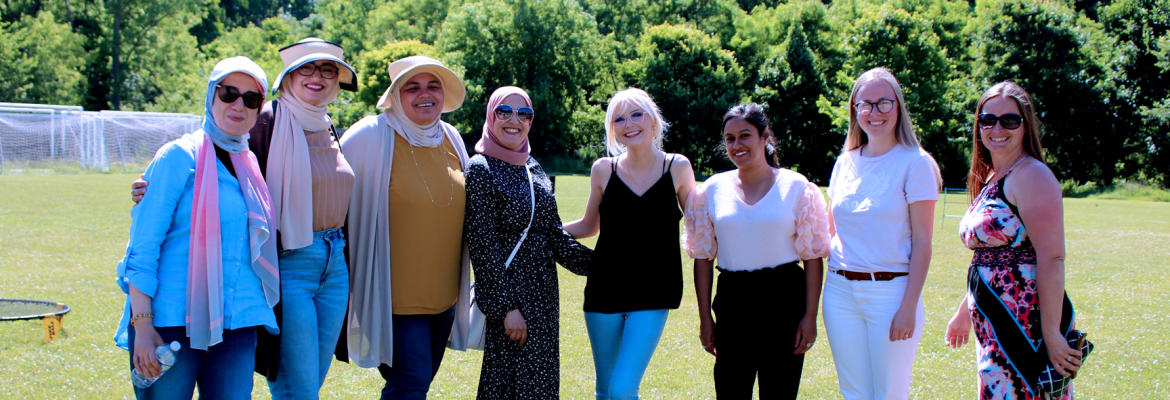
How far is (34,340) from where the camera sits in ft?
20.8

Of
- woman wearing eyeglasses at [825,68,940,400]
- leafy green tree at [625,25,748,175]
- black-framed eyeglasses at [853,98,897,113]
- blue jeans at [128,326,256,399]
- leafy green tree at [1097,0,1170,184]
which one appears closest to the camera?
blue jeans at [128,326,256,399]

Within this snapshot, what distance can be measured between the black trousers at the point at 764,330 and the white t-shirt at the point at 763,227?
0.06m

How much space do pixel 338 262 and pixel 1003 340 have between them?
3113mm

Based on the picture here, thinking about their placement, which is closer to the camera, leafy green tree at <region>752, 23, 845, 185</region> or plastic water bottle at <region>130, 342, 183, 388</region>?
plastic water bottle at <region>130, 342, 183, 388</region>

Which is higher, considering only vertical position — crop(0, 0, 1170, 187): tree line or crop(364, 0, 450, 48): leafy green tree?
crop(364, 0, 450, 48): leafy green tree

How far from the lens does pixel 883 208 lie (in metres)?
3.41

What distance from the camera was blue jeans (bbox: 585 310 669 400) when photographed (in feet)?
12.2

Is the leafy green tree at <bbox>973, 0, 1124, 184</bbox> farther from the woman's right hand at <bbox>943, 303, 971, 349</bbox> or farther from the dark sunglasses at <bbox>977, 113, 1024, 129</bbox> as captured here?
the dark sunglasses at <bbox>977, 113, 1024, 129</bbox>

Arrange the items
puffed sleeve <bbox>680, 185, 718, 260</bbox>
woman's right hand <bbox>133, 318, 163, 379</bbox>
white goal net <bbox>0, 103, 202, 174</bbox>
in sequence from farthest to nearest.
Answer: white goal net <bbox>0, 103, 202, 174</bbox> → puffed sleeve <bbox>680, 185, 718, 260</bbox> → woman's right hand <bbox>133, 318, 163, 379</bbox>

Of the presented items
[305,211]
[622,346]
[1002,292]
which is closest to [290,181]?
[305,211]

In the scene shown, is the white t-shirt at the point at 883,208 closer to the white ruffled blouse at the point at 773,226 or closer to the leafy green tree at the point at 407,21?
the white ruffled blouse at the point at 773,226

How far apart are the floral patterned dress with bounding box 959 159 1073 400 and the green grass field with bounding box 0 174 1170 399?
2.07m

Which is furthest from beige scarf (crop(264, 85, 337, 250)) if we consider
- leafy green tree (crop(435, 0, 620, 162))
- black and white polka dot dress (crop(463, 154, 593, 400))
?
leafy green tree (crop(435, 0, 620, 162))

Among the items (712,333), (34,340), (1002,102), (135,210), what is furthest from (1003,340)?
(34,340)
